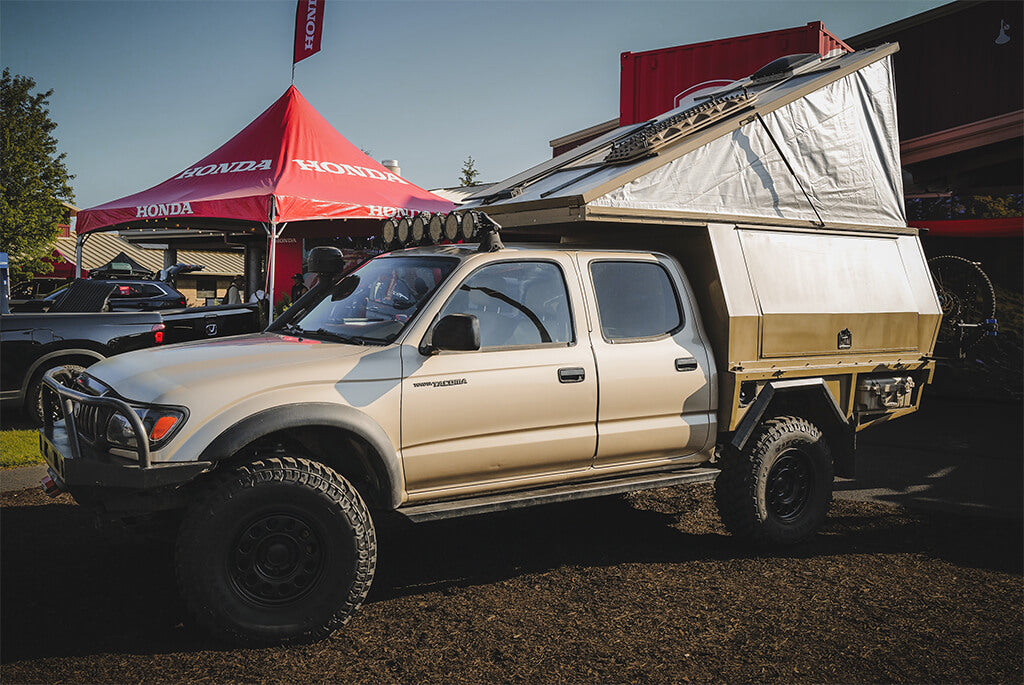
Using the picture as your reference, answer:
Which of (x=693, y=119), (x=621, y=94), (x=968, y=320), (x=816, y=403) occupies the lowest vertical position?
(x=816, y=403)

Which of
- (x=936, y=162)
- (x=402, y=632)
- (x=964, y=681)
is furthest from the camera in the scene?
(x=936, y=162)

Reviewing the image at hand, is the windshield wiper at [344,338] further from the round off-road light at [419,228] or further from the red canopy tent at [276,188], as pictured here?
the red canopy tent at [276,188]

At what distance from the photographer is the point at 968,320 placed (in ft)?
33.2

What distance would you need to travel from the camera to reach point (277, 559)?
12.6ft

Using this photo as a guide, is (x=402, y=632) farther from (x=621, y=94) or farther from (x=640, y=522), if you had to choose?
(x=621, y=94)

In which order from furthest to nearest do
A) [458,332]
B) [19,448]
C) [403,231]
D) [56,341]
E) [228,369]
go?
[56,341] → [19,448] → [403,231] → [458,332] → [228,369]

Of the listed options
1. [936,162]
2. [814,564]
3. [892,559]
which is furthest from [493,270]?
[936,162]

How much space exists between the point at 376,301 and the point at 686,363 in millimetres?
1933

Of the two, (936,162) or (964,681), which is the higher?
(936,162)

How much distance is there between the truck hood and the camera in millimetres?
3797

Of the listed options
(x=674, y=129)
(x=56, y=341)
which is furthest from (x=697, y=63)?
(x=56, y=341)

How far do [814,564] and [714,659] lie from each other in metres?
1.74

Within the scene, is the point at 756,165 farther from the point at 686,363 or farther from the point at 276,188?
the point at 276,188

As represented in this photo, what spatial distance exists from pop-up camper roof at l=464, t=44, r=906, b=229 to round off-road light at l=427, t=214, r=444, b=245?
2.02ft
